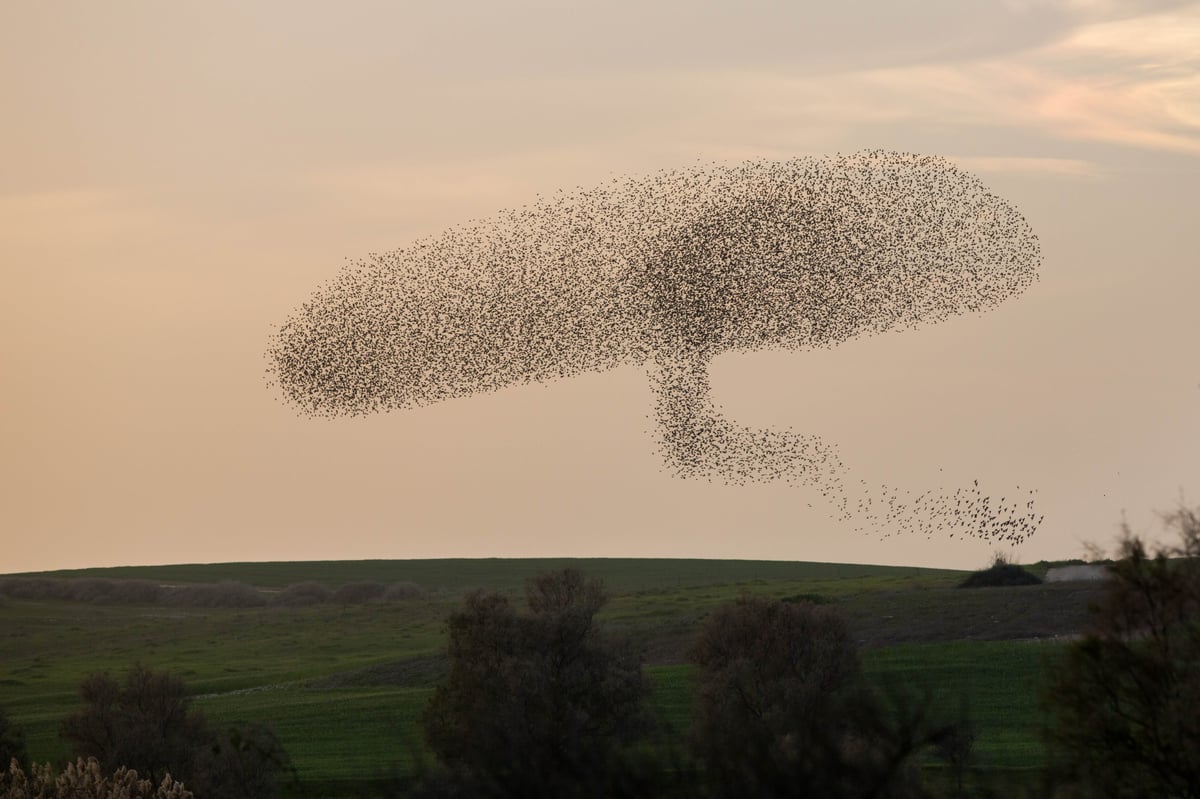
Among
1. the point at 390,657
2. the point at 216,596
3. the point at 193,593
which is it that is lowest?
the point at 390,657

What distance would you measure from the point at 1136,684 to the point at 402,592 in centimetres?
14046

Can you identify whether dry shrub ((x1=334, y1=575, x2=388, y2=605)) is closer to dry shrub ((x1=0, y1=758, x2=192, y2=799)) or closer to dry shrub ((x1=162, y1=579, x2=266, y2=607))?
dry shrub ((x1=162, y1=579, x2=266, y2=607))

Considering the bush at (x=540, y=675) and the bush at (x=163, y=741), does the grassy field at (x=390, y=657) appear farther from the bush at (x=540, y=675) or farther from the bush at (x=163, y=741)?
the bush at (x=163, y=741)

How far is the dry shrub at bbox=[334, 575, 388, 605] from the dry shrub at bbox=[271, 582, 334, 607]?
1948 millimetres

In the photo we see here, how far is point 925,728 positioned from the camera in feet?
64.2

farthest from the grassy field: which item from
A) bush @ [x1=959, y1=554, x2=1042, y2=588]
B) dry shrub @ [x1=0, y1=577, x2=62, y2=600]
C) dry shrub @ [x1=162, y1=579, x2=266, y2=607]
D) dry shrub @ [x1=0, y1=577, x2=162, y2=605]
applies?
dry shrub @ [x1=0, y1=577, x2=62, y2=600]

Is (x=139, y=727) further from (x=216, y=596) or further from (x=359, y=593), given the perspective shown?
(x=216, y=596)

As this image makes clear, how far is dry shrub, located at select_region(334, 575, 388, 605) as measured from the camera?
157738 millimetres

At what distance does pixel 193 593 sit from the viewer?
6688 inches

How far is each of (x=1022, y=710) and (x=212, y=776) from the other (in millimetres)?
29320

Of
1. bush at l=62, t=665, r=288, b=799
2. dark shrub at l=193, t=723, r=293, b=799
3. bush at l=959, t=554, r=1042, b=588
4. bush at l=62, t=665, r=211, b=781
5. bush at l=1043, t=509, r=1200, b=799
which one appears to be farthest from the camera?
bush at l=959, t=554, r=1042, b=588

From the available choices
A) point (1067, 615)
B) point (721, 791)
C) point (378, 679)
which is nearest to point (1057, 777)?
point (721, 791)

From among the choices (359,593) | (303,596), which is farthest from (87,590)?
(359,593)

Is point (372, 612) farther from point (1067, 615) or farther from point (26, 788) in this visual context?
point (26, 788)
